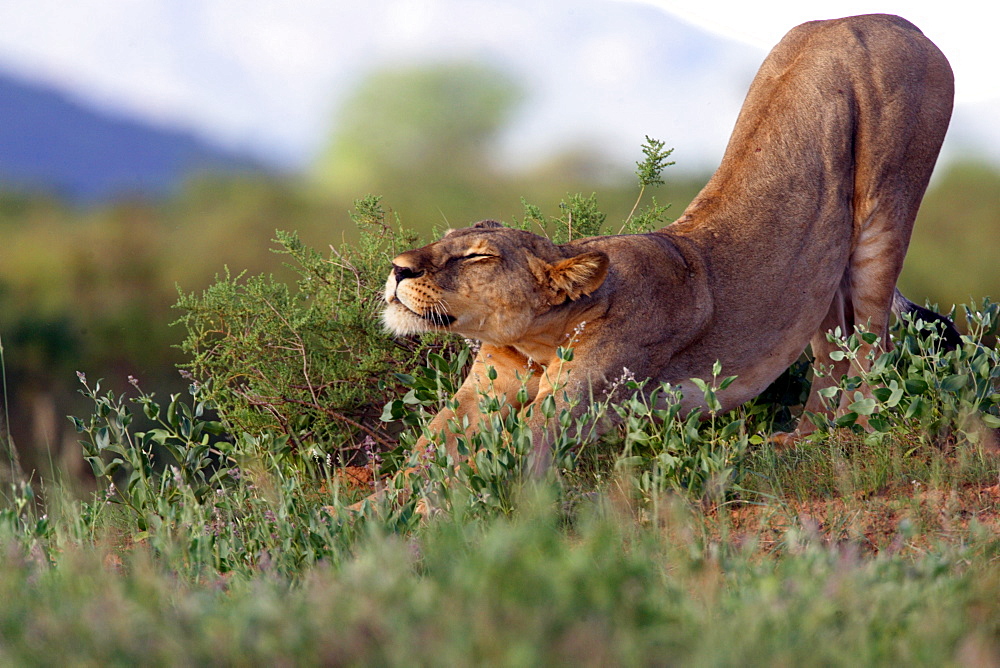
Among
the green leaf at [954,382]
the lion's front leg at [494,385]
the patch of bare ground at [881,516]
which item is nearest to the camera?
the patch of bare ground at [881,516]

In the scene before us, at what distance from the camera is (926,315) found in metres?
5.77

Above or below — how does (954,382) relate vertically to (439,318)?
below

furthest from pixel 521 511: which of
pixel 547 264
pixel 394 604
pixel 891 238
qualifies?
pixel 891 238

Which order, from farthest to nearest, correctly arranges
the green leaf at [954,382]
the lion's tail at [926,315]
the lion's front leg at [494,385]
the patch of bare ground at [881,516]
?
the lion's tail at [926,315]
the lion's front leg at [494,385]
the green leaf at [954,382]
the patch of bare ground at [881,516]

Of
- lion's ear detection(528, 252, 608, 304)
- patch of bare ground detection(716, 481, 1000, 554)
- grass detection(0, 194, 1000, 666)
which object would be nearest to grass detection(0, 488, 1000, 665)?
grass detection(0, 194, 1000, 666)

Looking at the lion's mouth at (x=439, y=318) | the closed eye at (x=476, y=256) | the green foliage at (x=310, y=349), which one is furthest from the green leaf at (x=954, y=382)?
the green foliage at (x=310, y=349)

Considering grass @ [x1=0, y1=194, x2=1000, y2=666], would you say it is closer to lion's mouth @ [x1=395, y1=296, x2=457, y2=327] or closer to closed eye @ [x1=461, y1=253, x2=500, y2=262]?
lion's mouth @ [x1=395, y1=296, x2=457, y2=327]

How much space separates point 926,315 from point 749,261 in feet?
4.54

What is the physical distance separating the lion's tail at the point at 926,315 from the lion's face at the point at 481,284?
2.22 metres

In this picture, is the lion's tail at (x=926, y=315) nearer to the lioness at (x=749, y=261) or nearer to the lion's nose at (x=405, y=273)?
the lioness at (x=749, y=261)

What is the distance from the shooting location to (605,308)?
4418mm

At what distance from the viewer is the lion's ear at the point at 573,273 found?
419cm

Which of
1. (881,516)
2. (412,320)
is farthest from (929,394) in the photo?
(412,320)

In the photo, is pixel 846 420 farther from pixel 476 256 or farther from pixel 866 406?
pixel 476 256
